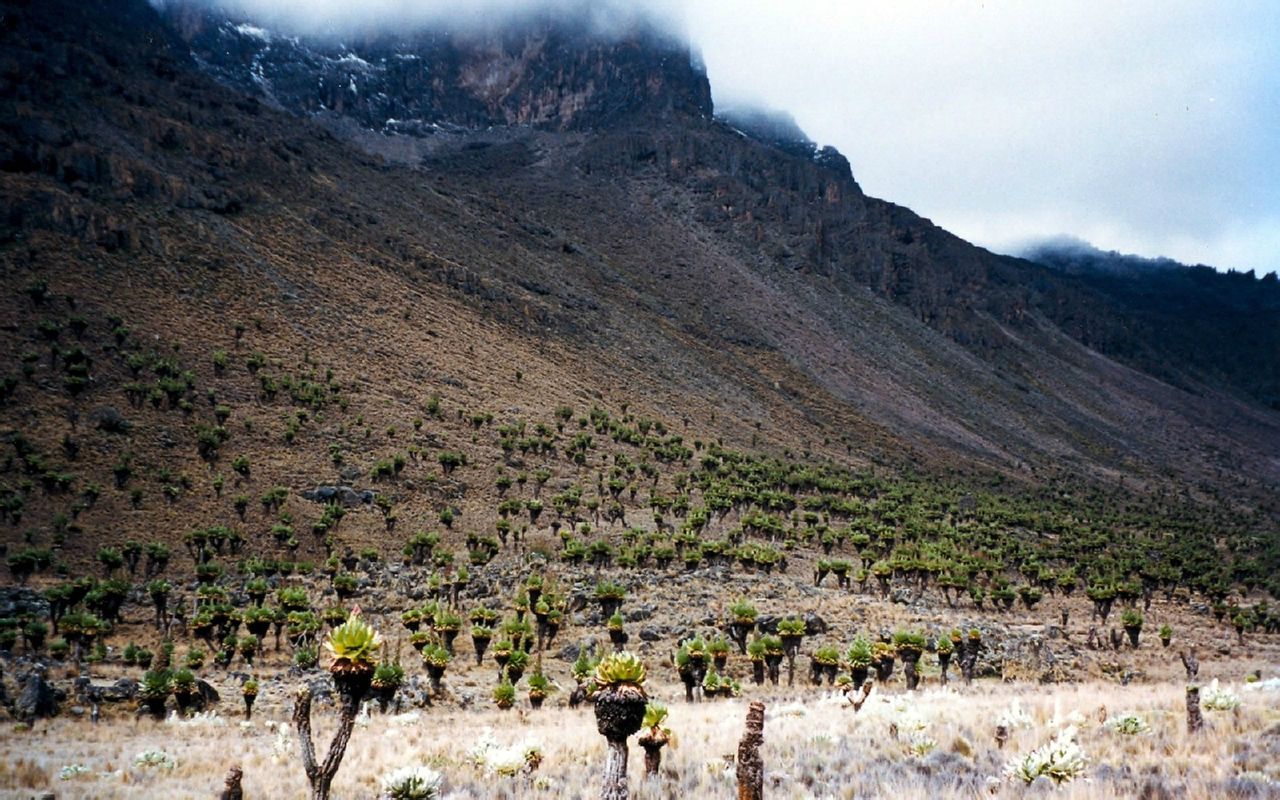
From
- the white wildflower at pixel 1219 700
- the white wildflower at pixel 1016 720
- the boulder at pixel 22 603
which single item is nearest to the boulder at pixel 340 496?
the boulder at pixel 22 603

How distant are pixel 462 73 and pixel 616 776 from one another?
213 m

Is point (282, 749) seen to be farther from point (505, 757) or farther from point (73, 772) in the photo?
point (505, 757)

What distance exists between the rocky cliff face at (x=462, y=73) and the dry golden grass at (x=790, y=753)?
172945 mm

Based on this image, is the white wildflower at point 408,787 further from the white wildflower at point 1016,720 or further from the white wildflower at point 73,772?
the white wildflower at point 1016,720

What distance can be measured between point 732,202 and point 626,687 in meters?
140

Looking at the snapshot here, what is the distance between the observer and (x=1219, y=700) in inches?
487

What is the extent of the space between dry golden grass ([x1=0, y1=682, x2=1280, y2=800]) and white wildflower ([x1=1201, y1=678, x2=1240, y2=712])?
21 centimetres

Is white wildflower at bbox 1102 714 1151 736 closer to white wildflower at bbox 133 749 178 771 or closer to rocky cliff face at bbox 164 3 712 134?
white wildflower at bbox 133 749 178 771

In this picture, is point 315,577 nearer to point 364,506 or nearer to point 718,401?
point 364,506

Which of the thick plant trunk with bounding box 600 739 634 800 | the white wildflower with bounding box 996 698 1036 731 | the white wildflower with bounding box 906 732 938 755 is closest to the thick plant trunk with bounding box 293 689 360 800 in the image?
the thick plant trunk with bounding box 600 739 634 800

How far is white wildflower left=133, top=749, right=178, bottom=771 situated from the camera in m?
13.0

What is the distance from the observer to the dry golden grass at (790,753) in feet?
30.2

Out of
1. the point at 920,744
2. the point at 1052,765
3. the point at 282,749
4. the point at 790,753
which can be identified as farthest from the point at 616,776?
the point at 282,749

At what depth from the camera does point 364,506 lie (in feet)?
155
